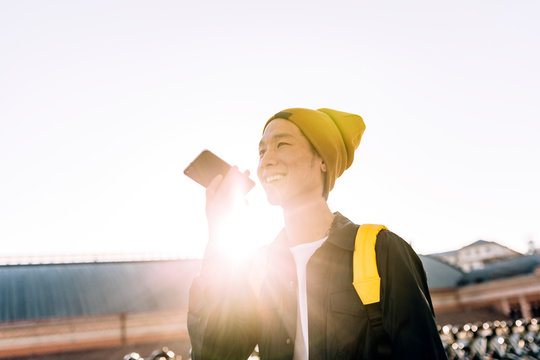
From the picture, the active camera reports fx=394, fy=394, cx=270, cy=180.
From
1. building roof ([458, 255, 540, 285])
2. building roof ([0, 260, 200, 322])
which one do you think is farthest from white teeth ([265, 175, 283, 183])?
building roof ([458, 255, 540, 285])

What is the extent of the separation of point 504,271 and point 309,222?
32535mm

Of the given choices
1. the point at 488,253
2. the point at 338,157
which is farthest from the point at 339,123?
the point at 488,253

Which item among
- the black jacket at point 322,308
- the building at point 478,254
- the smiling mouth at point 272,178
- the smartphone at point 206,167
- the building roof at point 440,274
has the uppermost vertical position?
the smartphone at point 206,167

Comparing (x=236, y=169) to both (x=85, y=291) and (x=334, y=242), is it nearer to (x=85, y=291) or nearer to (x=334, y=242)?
(x=334, y=242)

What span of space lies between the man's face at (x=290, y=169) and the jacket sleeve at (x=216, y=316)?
51 cm

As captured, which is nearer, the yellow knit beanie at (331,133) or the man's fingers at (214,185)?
the man's fingers at (214,185)

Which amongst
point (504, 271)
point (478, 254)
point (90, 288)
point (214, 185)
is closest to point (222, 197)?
point (214, 185)

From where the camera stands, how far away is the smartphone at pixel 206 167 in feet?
6.88

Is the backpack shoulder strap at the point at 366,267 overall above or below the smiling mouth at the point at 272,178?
below

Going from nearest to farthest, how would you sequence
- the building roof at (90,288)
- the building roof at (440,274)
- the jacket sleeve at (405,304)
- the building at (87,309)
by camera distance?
the jacket sleeve at (405,304)
the building at (87,309)
the building roof at (90,288)
the building roof at (440,274)

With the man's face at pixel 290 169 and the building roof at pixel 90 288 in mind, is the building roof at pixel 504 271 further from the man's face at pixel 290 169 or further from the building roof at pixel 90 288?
the man's face at pixel 290 169

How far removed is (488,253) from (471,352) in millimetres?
67638

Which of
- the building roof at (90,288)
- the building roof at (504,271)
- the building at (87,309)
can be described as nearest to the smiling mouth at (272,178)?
the building at (87,309)

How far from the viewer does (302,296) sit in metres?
1.93
